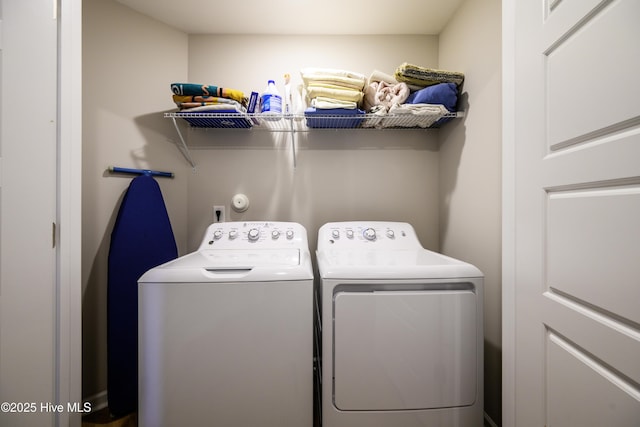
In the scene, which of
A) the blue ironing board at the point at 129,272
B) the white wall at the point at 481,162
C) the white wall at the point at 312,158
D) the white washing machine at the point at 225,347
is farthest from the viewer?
the white wall at the point at 312,158

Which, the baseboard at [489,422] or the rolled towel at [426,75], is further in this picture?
the rolled towel at [426,75]

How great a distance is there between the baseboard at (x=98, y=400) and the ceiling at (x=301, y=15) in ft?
7.71

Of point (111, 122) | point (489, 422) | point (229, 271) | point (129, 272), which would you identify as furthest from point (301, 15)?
point (489, 422)

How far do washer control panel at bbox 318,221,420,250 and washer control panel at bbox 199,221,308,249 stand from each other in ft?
0.53

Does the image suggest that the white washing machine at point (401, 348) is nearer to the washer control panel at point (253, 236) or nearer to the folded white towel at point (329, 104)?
the washer control panel at point (253, 236)

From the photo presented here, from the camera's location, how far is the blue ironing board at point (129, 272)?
1267mm

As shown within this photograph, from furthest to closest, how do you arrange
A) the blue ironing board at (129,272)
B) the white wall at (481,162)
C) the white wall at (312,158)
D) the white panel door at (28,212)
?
the white wall at (312,158), the blue ironing board at (129,272), the white wall at (481,162), the white panel door at (28,212)

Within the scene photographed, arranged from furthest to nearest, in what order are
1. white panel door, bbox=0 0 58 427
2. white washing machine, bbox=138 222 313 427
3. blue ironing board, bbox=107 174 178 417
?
blue ironing board, bbox=107 174 178 417, white washing machine, bbox=138 222 313 427, white panel door, bbox=0 0 58 427

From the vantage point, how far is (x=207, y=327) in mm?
922

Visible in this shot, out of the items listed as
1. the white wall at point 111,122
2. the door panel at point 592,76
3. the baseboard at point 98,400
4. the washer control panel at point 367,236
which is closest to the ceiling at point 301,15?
the white wall at point 111,122

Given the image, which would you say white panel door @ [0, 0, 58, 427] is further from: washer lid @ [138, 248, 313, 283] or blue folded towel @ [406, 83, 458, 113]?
blue folded towel @ [406, 83, 458, 113]

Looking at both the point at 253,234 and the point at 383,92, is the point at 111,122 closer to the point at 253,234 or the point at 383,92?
the point at 253,234

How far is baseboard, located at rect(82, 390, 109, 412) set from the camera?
1302mm

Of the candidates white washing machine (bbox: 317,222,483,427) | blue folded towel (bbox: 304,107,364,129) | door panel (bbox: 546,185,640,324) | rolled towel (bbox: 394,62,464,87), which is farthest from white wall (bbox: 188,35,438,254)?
door panel (bbox: 546,185,640,324)
